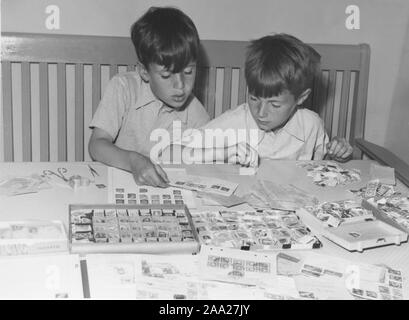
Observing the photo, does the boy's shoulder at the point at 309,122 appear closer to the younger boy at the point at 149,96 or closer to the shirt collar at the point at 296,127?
the shirt collar at the point at 296,127

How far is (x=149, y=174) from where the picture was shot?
152 cm

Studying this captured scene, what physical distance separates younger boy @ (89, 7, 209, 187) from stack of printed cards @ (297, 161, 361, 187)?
387mm

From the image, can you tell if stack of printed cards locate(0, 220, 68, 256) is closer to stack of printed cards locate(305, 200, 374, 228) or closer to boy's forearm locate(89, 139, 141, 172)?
boy's forearm locate(89, 139, 141, 172)

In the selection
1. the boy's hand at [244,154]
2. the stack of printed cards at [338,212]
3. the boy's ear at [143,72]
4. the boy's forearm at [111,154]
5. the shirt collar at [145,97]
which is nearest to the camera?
the stack of printed cards at [338,212]

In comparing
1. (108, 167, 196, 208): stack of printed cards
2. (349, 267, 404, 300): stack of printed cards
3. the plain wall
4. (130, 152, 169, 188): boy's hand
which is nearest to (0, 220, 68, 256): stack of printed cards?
(108, 167, 196, 208): stack of printed cards

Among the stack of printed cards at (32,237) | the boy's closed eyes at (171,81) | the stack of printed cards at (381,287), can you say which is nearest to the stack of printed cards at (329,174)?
the boy's closed eyes at (171,81)

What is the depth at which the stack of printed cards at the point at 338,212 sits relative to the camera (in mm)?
1320

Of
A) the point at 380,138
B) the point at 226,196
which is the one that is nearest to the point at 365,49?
the point at 380,138

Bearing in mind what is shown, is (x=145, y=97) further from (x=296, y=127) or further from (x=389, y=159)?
(x=389, y=159)

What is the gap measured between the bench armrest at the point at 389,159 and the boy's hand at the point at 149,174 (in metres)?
0.61

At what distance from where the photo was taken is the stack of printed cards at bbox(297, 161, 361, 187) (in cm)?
162

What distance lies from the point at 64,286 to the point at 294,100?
38.6 inches

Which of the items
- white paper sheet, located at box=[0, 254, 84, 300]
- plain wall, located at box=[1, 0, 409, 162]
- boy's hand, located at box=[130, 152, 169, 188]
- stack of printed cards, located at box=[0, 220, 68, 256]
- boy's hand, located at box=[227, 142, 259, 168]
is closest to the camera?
white paper sheet, located at box=[0, 254, 84, 300]
